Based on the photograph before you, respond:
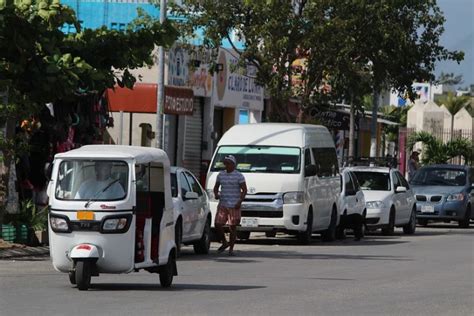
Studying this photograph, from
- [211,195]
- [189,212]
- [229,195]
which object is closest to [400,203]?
[211,195]

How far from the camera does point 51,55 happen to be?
71.4ft

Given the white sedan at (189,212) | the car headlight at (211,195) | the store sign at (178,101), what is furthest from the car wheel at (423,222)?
the white sedan at (189,212)

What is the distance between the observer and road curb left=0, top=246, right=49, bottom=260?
2154 cm

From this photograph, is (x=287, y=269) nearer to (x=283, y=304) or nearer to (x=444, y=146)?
(x=283, y=304)

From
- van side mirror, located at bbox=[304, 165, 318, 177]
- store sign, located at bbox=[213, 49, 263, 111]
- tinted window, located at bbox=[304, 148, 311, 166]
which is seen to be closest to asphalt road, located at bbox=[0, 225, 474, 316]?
van side mirror, located at bbox=[304, 165, 318, 177]

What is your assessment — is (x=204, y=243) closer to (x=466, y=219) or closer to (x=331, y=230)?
(x=331, y=230)

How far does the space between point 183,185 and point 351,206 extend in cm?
839

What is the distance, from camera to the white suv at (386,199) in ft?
105

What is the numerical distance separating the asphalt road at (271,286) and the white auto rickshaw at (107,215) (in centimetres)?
38

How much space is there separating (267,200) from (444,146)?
95.3 ft

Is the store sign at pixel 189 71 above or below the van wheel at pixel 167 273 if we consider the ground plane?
above

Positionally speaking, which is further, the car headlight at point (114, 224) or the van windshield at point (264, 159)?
the van windshield at point (264, 159)

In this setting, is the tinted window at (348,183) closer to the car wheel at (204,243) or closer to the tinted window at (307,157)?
the tinted window at (307,157)

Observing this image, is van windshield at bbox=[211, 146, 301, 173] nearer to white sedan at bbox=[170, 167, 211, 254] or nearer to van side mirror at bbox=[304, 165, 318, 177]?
van side mirror at bbox=[304, 165, 318, 177]
